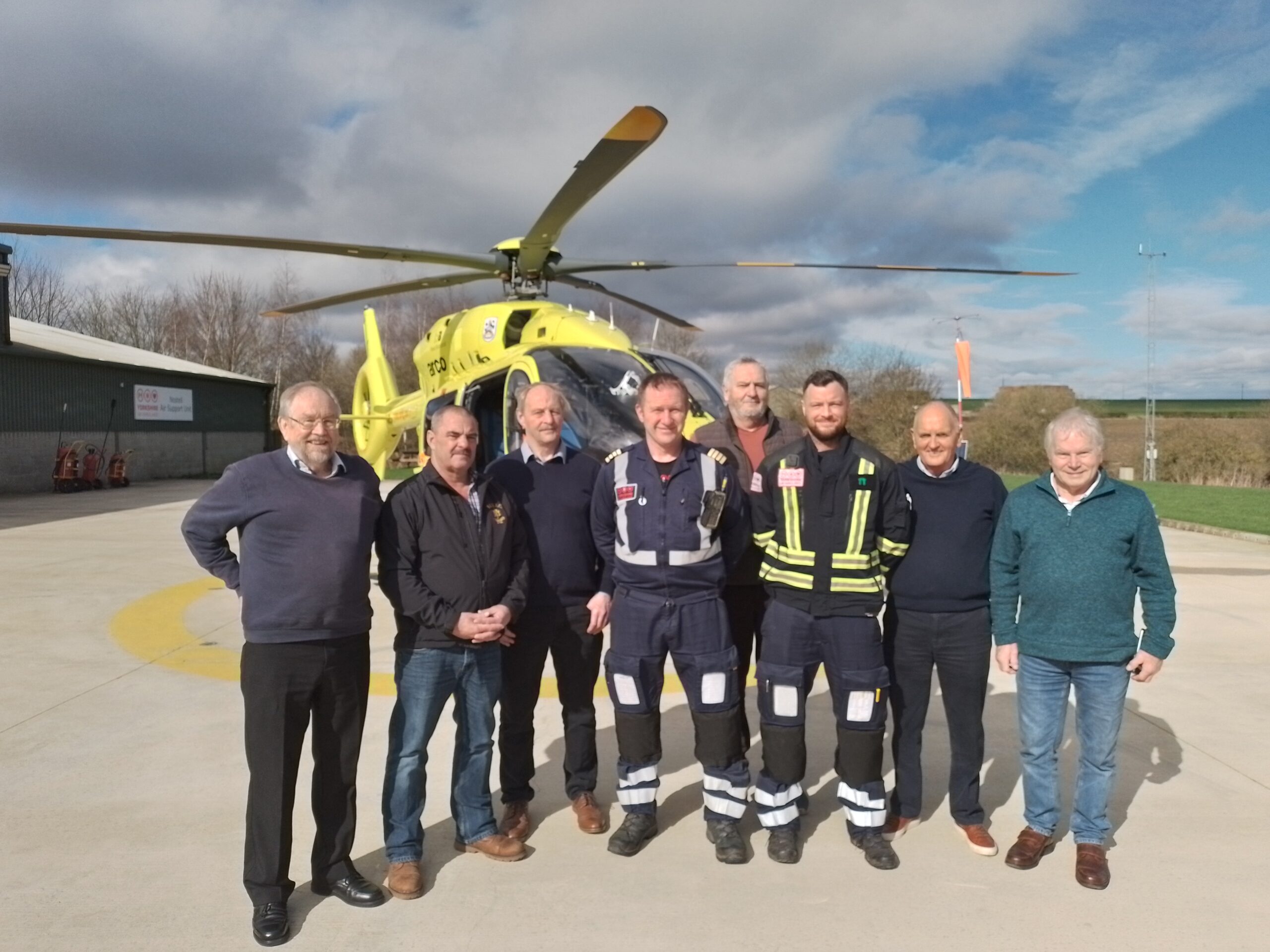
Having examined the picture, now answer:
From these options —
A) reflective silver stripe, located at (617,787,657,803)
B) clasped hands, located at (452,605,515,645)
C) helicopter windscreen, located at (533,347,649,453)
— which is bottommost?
reflective silver stripe, located at (617,787,657,803)

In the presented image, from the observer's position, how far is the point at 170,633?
6.64 metres

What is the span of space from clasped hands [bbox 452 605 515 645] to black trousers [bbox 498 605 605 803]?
31 cm

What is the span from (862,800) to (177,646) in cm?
510

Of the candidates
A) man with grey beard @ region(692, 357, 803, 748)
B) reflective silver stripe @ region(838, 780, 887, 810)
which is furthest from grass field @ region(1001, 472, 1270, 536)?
reflective silver stripe @ region(838, 780, 887, 810)

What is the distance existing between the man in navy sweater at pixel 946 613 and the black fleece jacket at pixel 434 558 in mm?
1535

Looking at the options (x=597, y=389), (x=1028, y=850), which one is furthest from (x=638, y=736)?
(x=597, y=389)

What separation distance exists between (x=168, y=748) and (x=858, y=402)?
104 ft

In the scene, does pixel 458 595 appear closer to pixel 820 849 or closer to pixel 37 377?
pixel 820 849

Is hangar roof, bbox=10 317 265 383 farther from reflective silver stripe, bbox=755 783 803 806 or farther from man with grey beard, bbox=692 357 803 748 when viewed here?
reflective silver stripe, bbox=755 783 803 806

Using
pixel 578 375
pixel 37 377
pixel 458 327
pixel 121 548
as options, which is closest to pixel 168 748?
pixel 578 375

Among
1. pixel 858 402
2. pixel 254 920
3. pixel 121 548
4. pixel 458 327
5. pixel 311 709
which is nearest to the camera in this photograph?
pixel 254 920

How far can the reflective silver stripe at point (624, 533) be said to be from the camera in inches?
130

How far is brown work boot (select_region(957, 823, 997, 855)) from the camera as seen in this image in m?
3.25

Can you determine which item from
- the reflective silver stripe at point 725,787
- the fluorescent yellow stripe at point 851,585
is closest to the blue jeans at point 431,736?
the reflective silver stripe at point 725,787
